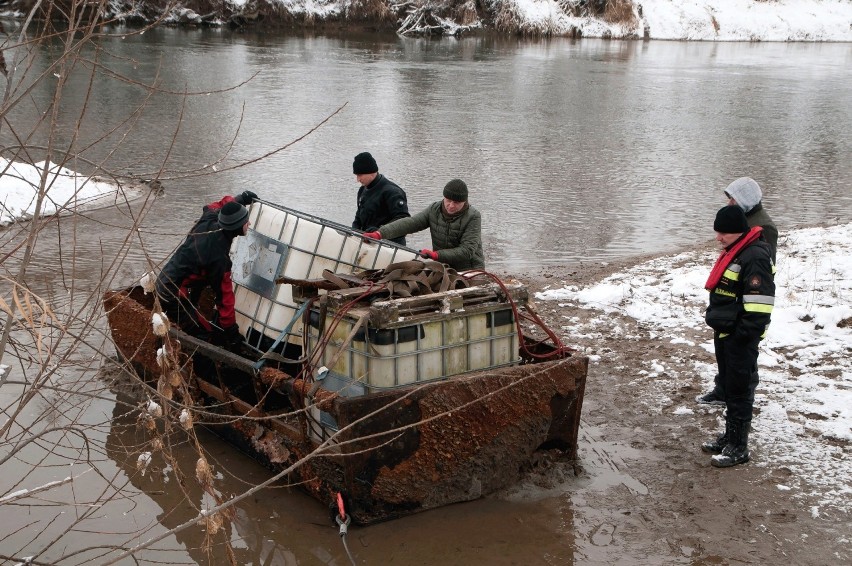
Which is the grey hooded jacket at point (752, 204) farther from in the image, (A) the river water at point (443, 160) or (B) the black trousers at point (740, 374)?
(A) the river water at point (443, 160)

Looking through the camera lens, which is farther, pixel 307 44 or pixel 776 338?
pixel 307 44

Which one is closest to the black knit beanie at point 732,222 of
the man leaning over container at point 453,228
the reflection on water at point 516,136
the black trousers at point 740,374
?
the black trousers at point 740,374

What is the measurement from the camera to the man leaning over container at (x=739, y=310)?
18.1ft

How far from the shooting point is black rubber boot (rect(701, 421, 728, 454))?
5844 mm

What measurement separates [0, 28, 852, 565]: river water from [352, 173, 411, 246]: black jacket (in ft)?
5.40

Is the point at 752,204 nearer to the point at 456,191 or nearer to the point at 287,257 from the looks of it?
the point at 456,191

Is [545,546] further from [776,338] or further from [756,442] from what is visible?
[776,338]

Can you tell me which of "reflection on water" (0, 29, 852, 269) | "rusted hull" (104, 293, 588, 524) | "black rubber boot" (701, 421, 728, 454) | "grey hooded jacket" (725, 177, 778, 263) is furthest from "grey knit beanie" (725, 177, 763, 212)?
"reflection on water" (0, 29, 852, 269)

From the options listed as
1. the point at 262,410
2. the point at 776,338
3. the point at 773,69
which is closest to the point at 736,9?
the point at 773,69

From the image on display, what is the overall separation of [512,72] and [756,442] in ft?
78.8

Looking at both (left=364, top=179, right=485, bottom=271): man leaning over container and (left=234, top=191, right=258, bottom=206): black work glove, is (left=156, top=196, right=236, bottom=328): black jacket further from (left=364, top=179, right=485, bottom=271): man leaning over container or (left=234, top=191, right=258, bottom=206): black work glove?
(left=364, top=179, right=485, bottom=271): man leaning over container

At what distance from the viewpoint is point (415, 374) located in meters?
5.00

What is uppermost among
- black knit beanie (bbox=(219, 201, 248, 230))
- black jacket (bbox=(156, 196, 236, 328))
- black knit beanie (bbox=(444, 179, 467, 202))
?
black knit beanie (bbox=(444, 179, 467, 202))

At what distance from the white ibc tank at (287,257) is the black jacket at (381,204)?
136 cm
